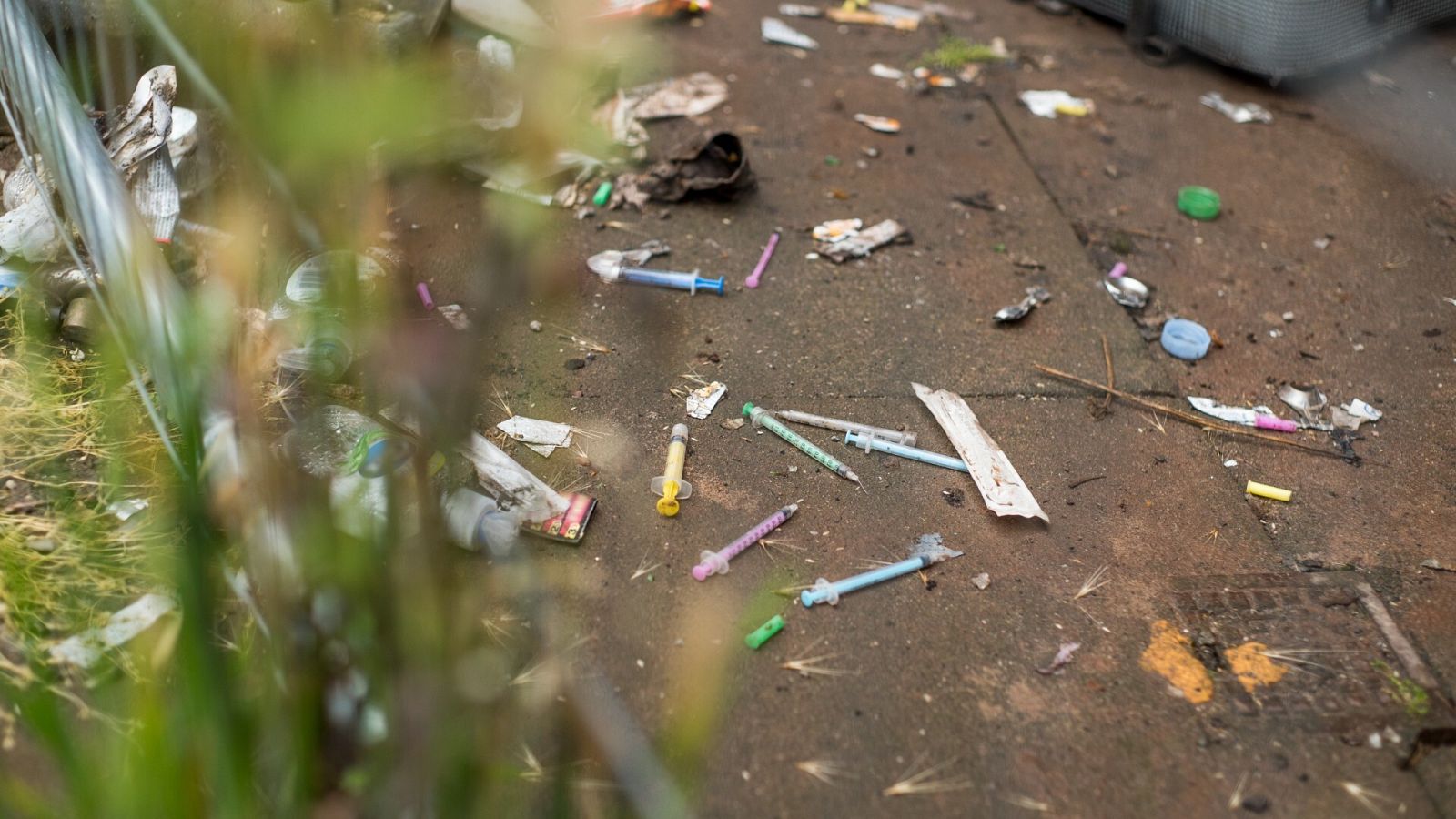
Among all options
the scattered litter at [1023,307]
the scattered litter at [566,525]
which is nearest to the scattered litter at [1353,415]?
the scattered litter at [1023,307]

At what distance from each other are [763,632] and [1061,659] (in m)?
0.65

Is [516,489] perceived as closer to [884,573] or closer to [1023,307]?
[884,573]

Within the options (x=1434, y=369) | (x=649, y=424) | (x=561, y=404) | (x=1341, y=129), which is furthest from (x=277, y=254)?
(x=1341, y=129)

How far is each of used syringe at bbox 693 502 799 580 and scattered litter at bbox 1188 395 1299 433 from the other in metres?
1.30

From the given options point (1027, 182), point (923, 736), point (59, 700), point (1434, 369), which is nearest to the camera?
point (59, 700)

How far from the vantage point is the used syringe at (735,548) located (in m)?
2.49

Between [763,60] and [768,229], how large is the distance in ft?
4.69

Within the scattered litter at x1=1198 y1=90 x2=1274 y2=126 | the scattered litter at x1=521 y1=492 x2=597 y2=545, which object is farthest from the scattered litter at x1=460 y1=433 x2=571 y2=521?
the scattered litter at x1=1198 y1=90 x2=1274 y2=126

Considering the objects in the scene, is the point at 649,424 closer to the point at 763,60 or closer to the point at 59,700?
the point at 59,700

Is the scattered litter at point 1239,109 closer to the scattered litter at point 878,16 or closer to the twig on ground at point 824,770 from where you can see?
the scattered litter at point 878,16

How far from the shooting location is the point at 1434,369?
3.32m

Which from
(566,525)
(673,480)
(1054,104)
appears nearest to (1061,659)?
Result: (673,480)

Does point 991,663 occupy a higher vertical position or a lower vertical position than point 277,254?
lower

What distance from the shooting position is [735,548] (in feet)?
8.37
